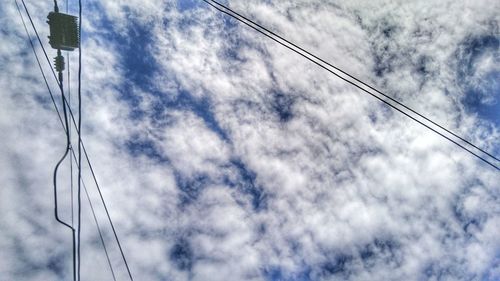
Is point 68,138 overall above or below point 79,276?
above

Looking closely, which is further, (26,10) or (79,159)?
(26,10)

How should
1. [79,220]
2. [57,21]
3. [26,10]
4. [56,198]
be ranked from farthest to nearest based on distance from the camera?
[26,10]
[79,220]
[57,21]
[56,198]

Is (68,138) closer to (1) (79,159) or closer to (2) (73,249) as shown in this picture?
(1) (79,159)

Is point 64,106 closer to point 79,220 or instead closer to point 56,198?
point 56,198

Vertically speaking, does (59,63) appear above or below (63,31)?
below

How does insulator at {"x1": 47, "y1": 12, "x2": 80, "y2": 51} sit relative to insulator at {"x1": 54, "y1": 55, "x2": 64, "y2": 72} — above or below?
above

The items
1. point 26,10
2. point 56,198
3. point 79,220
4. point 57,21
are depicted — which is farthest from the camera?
point 26,10

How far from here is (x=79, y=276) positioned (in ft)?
23.9

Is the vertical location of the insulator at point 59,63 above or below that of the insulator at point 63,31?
below

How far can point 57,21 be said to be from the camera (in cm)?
706

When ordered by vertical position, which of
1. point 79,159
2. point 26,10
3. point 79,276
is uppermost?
point 26,10

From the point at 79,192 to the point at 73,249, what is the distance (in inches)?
55.3

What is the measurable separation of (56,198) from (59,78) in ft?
8.99

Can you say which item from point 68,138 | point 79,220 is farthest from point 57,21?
point 79,220
